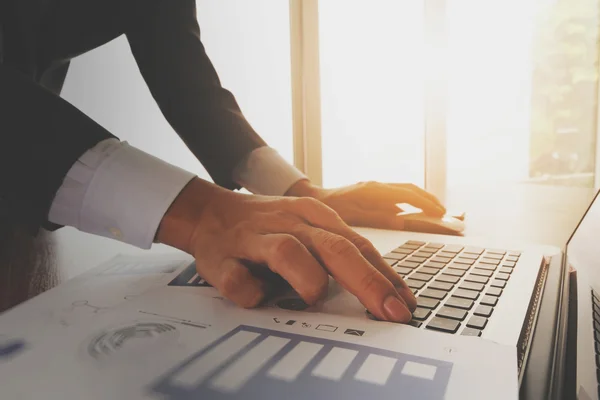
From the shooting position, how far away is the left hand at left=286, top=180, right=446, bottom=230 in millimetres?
847

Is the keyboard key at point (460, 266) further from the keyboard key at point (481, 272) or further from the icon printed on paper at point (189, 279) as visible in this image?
the icon printed on paper at point (189, 279)

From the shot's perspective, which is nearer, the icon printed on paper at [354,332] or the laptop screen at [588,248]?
the icon printed on paper at [354,332]

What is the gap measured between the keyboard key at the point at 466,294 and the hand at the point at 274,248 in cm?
5

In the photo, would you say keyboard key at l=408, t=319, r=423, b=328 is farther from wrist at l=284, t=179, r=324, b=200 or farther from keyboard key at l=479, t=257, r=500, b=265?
wrist at l=284, t=179, r=324, b=200

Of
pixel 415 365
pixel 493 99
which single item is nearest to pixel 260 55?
pixel 493 99

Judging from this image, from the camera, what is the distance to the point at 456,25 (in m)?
2.71

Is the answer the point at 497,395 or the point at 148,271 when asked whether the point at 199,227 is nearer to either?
the point at 148,271

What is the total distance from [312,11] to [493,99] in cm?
115

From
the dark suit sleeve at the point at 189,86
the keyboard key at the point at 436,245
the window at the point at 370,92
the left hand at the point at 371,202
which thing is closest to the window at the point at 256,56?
the window at the point at 370,92

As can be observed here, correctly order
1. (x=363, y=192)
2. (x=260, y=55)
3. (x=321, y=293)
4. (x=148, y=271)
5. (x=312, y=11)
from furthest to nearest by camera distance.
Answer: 1. (x=312, y=11)
2. (x=260, y=55)
3. (x=363, y=192)
4. (x=148, y=271)
5. (x=321, y=293)

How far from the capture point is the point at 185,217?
1.65ft

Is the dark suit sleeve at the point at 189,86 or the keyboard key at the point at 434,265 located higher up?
the dark suit sleeve at the point at 189,86

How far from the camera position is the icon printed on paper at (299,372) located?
0.26 m

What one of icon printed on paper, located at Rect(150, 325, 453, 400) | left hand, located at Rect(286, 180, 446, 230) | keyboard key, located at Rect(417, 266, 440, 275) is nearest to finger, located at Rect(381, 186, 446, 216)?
A: left hand, located at Rect(286, 180, 446, 230)
